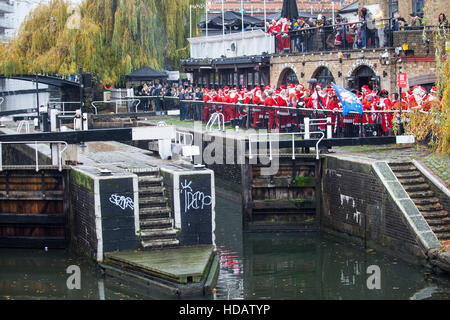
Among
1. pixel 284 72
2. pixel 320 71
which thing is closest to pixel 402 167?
pixel 320 71

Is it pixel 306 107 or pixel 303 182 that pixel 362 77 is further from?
pixel 303 182

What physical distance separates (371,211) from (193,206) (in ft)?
15.0

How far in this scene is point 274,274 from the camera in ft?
65.4

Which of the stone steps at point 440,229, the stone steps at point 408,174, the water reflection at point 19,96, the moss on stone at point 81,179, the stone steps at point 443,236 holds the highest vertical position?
the water reflection at point 19,96

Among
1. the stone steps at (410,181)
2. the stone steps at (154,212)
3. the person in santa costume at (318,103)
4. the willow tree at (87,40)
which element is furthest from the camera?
the willow tree at (87,40)

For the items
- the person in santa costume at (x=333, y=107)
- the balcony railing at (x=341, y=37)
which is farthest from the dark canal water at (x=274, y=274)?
the balcony railing at (x=341, y=37)

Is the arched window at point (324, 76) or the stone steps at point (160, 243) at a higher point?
the arched window at point (324, 76)

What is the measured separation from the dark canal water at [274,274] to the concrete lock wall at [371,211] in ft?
1.25

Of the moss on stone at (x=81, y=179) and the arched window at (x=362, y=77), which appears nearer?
the moss on stone at (x=81, y=179)

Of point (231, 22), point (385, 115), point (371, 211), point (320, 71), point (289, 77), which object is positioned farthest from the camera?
point (231, 22)

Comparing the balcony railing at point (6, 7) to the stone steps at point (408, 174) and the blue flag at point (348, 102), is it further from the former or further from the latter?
the stone steps at point (408, 174)

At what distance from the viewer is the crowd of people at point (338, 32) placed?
102 ft

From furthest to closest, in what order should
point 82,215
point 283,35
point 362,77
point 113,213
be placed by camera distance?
point 283,35 < point 362,77 < point 82,215 < point 113,213
